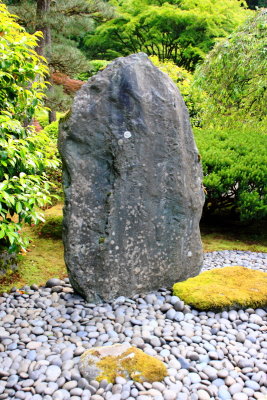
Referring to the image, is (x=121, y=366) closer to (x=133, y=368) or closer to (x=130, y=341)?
(x=133, y=368)

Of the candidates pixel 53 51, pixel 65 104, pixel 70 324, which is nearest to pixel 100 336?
pixel 70 324

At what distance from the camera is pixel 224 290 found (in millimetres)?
3549

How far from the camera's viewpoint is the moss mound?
134 inches

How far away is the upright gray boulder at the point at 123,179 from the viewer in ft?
11.1

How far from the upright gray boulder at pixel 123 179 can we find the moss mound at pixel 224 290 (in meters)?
0.34

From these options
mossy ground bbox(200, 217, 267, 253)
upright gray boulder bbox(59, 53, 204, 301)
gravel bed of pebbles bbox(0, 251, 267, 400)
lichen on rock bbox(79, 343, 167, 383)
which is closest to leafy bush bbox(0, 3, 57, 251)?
upright gray boulder bbox(59, 53, 204, 301)

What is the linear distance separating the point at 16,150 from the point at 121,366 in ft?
6.47

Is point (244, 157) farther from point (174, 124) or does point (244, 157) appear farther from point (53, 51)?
point (53, 51)

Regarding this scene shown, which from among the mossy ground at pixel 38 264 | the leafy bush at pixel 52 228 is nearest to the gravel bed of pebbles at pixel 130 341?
the mossy ground at pixel 38 264

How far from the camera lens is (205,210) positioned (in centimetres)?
660

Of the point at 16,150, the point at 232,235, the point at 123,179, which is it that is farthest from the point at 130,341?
the point at 232,235

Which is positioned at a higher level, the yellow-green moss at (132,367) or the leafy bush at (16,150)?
the leafy bush at (16,150)

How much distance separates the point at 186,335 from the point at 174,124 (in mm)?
1935

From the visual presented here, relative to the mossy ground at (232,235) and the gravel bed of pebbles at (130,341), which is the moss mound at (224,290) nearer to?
the gravel bed of pebbles at (130,341)
